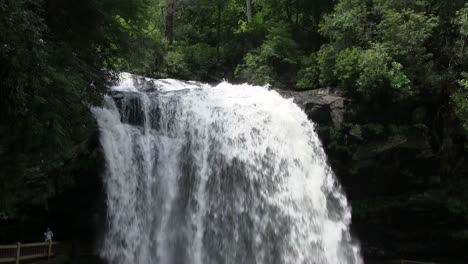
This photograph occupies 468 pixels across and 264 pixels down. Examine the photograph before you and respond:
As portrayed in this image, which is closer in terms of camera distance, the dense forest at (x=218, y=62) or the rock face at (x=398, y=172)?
the dense forest at (x=218, y=62)

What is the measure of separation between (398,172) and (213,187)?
304 inches

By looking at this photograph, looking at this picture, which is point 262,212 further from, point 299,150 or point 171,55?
point 171,55

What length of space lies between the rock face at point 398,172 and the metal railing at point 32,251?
966 cm

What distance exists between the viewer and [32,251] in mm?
14727

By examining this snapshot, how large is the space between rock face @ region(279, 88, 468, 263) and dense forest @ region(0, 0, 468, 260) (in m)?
0.09

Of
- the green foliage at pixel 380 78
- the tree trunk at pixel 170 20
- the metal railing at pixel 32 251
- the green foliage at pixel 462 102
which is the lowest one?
the metal railing at pixel 32 251

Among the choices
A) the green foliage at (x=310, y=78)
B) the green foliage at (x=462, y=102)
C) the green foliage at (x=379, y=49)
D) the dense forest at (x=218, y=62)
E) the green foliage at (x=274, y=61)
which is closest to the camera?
the dense forest at (x=218, y=62)

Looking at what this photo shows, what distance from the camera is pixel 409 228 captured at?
2006 centimetres

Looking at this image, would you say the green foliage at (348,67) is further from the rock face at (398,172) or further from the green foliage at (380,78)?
the rock face at (398,172)

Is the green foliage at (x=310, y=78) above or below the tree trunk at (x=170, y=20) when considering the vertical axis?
below

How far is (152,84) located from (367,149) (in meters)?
9.48

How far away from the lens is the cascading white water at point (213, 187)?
1473 centimetres

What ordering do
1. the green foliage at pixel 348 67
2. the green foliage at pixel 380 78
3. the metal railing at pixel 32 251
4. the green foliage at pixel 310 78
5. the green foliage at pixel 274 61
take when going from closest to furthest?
1. the metal railing at pixel 32 251
2. the green foliage at pixel 380 78
3. the green foliage at pixel 348 67
4. the green foliage at pixel 310 78
5. the green foliage at pixel 274 61

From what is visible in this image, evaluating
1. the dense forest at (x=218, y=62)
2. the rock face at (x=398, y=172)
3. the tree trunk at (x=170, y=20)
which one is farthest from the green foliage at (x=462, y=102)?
the tree trunk at (x=170, y=20)
